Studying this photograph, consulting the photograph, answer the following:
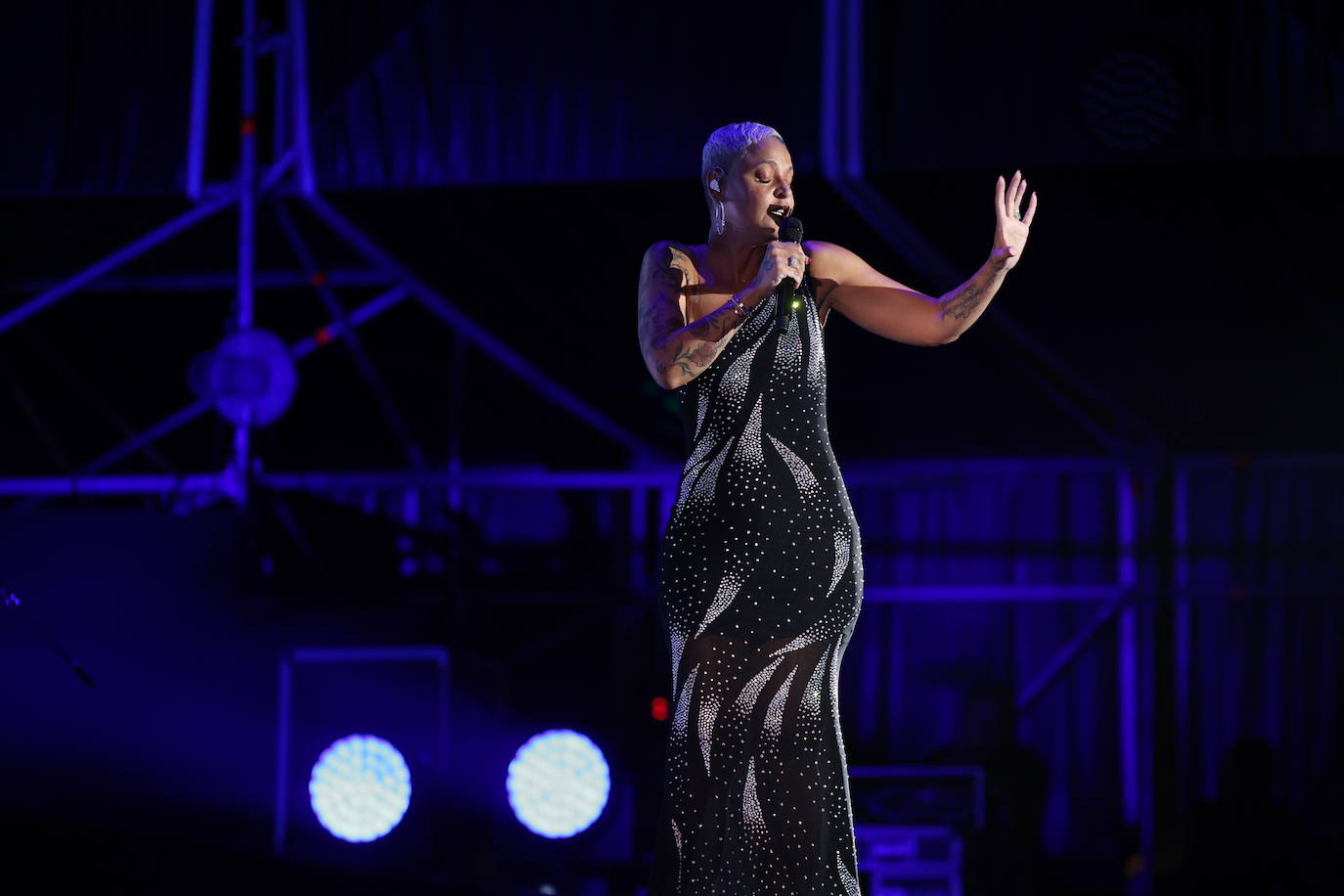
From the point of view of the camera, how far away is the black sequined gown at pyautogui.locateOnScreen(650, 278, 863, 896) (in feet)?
9.11

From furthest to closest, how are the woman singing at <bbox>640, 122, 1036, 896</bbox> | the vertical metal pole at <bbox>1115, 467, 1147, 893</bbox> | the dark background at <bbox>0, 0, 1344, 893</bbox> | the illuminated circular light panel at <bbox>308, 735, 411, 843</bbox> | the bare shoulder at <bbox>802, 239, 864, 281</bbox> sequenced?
the vertical metal pole at <bbox>1115, 467, 1147, 893</bbox> < the illuminated circular light panel at <bbox>308, 735, 411, 843</bbox> < the dark background at <bbox>0, 0, 1344, 893</bbox> < the bare shoulder at <bbox>802, 239, 864, 281</bbox> < the woman singing at <bbox>640, 122, 1036, 896</bbox>

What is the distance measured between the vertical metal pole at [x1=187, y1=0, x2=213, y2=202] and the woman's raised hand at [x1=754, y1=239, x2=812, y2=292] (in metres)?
4.56

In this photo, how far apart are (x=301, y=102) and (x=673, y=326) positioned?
160 inches

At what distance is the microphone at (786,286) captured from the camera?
268 cm

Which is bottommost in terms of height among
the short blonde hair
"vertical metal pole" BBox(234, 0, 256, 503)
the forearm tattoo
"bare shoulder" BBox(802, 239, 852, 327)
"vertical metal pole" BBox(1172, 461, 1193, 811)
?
"vertical metal pole" BBox(1172, 461, 1193, 811)

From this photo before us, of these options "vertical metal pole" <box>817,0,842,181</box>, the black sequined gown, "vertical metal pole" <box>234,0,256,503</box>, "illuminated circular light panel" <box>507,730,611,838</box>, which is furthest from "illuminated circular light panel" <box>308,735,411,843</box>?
the black sequined gown

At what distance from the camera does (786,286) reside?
105 inches

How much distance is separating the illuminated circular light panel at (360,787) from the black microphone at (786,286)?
411 centimetres

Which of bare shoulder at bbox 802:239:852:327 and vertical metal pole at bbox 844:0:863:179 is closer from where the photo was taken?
bare shoulder at bbox 802:239:852:327

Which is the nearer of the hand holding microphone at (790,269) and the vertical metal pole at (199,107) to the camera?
the hand holding microphone at (790,269)

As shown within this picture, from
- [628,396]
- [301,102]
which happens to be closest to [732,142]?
[301,102]

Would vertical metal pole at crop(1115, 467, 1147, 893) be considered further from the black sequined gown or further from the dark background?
the black sequined gown

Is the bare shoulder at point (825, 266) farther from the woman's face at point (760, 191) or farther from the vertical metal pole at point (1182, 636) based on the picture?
the vertical metal pole at point (1182, 636)

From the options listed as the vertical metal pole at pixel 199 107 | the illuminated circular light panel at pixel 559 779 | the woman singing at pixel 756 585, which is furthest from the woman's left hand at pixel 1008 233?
the vertical metal pole at pixel 199 107
